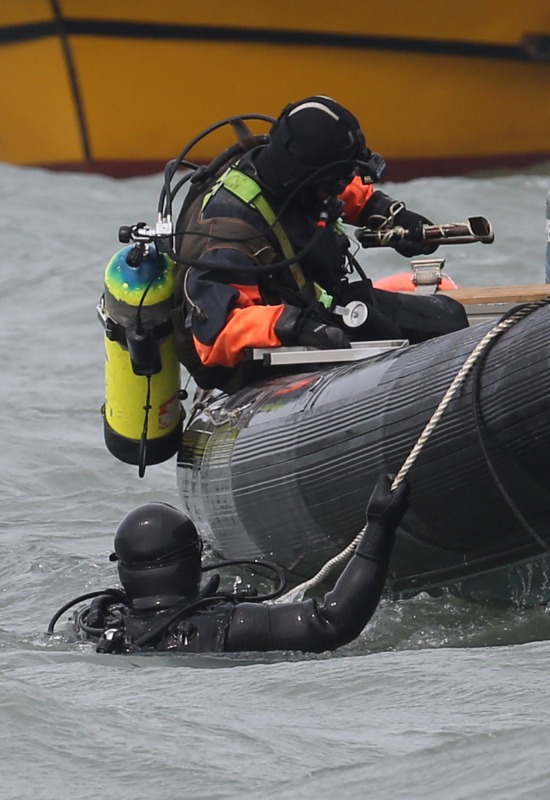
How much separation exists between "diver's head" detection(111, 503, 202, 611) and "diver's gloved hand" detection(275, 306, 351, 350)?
0.79m

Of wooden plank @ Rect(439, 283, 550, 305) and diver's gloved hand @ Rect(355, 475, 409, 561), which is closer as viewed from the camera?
diver's gloved hand @ Rect(355, 475, 409, 561)

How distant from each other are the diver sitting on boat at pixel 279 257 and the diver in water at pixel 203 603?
77 centimetres

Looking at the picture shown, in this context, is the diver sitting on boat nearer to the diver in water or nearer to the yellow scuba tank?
the yellow scuba tank

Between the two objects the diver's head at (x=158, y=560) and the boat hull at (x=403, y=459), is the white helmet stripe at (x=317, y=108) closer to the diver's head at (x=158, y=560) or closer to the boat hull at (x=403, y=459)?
the boat hull at (x=403, y=459)

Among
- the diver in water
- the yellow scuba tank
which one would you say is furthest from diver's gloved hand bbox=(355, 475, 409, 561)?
the yellow scuba tank

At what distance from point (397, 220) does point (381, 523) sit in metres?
1.87

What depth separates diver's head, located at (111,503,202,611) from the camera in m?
3.69

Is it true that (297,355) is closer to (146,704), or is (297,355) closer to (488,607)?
(488,607)

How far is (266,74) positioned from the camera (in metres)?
14.2

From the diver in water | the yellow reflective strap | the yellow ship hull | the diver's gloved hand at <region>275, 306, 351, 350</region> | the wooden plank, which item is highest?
the yellow reflective strap

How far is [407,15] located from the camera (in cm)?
1398

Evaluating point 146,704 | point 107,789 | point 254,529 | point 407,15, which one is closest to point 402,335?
point 254,529

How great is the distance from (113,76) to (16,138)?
1332 mm

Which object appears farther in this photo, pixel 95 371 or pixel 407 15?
pixel 407 15
